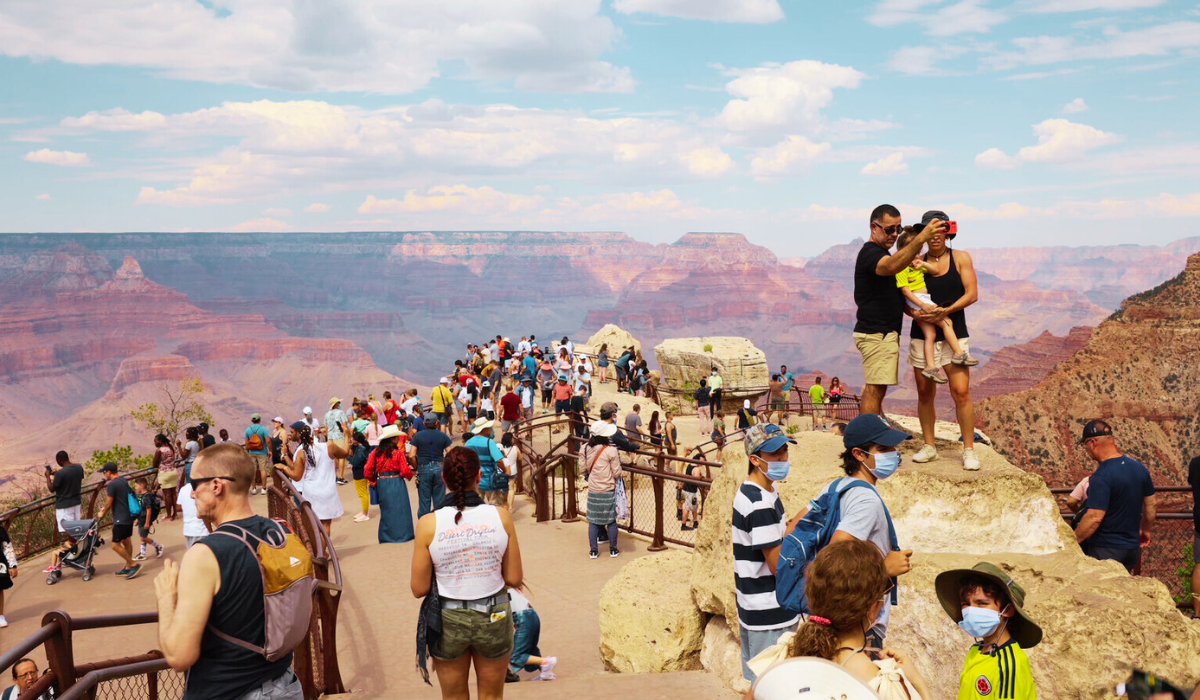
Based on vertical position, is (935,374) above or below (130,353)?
above

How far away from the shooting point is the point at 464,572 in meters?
3.66

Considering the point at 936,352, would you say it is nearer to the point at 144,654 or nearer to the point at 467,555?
the point at 467,555

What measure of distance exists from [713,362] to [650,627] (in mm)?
21932

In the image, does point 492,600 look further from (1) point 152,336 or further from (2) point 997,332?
(2) point 997,332

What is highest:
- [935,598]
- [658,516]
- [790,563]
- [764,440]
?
[764,440]

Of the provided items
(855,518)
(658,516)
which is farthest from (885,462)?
(658,516)

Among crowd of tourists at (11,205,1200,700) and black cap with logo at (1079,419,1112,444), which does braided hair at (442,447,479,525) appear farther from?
black cap with logo at (1079,419,1112,444)

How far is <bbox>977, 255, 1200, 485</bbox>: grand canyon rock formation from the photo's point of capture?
46.0m

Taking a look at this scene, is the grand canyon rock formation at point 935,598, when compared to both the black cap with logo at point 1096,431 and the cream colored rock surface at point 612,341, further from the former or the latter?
the cream colored rock surface at point 612,341

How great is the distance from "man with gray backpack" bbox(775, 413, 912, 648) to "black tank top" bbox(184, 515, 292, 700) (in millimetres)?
2012

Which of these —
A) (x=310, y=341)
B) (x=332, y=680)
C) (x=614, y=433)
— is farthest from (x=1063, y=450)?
(x=310, y=341)

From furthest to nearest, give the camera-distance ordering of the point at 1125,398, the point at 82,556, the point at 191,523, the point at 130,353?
the point at 130,353 < the point at 1125,398 < the point at 82,556 < the point at 191,523

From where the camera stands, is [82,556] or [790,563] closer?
[790,563]

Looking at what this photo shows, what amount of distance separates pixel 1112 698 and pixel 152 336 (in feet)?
493
